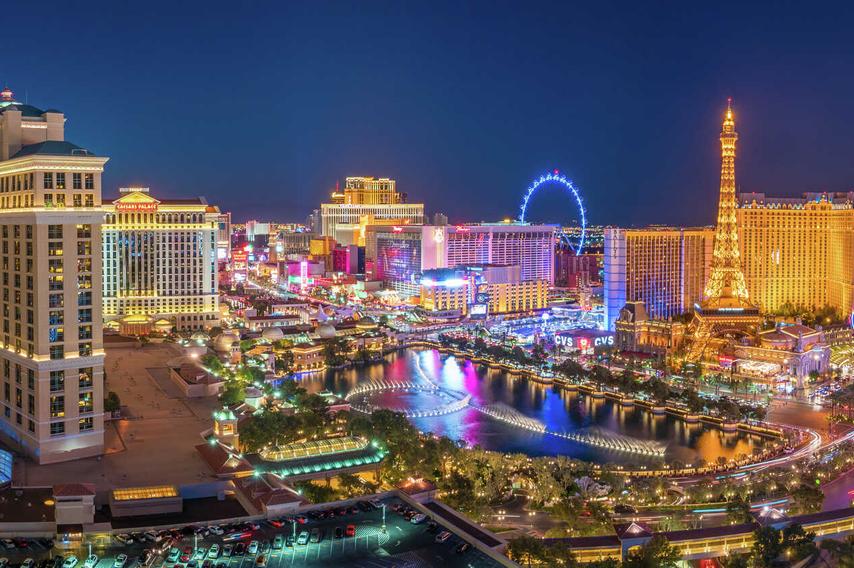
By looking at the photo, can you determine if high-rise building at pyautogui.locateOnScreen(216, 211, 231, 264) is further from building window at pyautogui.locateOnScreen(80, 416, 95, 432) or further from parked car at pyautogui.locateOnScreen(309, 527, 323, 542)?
parked car at pyautogui.locateOnScreen(309, 527, 323, 542)

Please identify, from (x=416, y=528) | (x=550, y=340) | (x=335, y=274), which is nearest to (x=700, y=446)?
(x=416, y=528)

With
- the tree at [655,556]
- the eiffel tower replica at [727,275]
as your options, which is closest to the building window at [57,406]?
the tree at [655,556]

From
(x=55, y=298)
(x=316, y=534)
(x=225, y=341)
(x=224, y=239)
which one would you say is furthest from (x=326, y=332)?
(x=224, y=239)

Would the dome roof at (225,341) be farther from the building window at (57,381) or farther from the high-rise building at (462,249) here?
Answer: the high-rise building at (462,249)

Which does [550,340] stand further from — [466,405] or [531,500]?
[531,500]

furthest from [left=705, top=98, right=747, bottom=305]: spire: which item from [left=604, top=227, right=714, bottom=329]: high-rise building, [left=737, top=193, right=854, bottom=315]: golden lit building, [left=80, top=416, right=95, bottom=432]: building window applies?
[left=80, top=416, right=95, bottom=432]: building window

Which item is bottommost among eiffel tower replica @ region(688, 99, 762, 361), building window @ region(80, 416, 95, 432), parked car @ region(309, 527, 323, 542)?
parked car @ region(309, 527, 323, 542)
